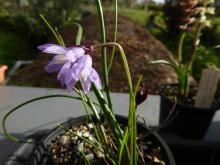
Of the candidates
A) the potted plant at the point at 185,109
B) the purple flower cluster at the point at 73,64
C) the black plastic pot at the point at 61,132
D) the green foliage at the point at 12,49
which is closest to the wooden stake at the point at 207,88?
the potted plant at the point at 185,109

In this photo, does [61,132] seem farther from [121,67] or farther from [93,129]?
[121,67]

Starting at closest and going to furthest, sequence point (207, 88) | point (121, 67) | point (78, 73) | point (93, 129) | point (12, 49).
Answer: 1. point (78, 73)
2. point (93, 129)
3. point (207, 88)
4. point (121, 67)
5. point (12, 49)

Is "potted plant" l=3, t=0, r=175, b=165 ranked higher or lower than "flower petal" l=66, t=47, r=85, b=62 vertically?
lower

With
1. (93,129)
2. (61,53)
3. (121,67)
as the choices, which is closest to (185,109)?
(93,129)

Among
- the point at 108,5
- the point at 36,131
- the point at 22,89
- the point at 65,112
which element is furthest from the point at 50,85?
the point at 108,5

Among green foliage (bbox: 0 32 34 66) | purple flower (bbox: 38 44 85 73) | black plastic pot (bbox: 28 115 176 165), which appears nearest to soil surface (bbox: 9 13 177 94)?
green foliage (bbox: 0 32 34 66)

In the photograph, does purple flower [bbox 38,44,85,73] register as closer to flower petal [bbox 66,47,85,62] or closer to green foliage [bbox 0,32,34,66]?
flower petal [bbox 66,47,85,62]

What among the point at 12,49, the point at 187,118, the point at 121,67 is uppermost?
the point at 187,118
